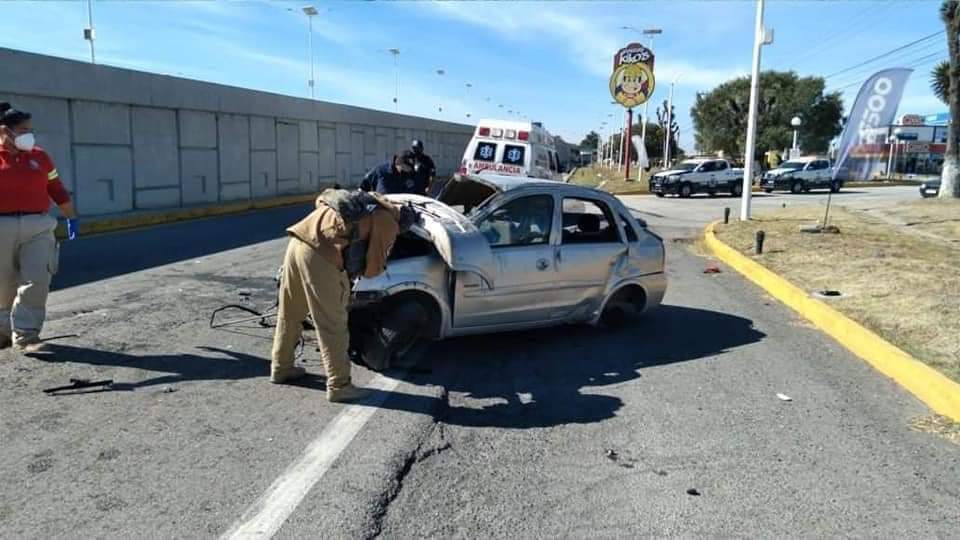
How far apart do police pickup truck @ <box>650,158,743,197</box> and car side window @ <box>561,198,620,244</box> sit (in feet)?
89.3

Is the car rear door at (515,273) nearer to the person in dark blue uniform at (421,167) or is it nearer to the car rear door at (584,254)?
the car rear door at (584,254)

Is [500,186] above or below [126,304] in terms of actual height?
above

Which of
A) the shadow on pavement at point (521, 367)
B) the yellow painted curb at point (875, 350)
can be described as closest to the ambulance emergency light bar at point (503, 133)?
the yellow painted curb at point (875, 350)

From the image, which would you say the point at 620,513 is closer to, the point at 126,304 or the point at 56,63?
the point at 126,304

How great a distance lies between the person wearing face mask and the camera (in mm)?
5543

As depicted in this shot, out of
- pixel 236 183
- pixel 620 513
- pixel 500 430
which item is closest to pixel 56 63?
pixel 236 183

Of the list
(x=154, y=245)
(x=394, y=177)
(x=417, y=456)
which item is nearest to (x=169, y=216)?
(x=154, y=245)

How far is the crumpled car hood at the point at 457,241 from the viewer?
576 centimetres

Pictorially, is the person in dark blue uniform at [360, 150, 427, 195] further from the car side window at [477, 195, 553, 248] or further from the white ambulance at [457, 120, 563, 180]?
the white ambulance at [457, 120, 563, 180]

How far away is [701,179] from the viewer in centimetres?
3309

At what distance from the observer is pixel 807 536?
3.39 metres

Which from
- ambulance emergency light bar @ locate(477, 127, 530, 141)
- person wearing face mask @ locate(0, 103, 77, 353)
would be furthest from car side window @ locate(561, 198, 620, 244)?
ambulance emergency light bar @ locate(477, 127, 530, 141)

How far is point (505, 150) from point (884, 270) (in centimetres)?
1145

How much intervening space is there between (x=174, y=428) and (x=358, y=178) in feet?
109
